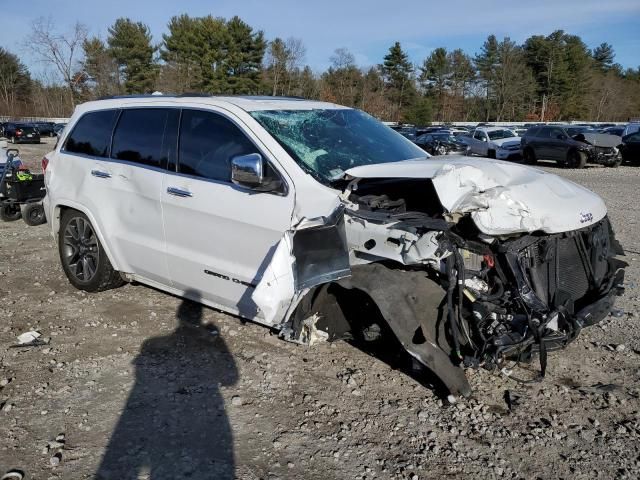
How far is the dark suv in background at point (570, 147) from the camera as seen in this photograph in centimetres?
2159

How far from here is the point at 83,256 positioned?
525 centimetres

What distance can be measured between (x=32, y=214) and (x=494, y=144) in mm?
20731

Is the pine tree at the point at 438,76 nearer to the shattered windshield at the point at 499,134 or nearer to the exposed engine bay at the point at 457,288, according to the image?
the shattered windshield at the point at 499,134

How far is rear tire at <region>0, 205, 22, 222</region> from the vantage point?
9.54 m

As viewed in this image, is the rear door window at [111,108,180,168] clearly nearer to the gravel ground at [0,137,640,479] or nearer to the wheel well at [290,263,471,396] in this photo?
the gravel ground at [0,137,640,479]

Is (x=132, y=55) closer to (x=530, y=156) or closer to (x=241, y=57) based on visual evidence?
(x=241, y=57)

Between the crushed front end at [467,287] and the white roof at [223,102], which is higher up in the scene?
the white roof at [223,102]

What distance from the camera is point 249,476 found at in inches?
109

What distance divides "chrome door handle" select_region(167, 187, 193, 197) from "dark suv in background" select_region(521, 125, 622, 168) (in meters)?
21.0

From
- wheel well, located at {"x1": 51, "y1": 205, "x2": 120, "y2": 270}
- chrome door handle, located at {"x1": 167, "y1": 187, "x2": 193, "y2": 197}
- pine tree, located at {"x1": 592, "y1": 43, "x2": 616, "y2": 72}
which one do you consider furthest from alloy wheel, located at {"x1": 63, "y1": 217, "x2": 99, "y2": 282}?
pine tree, located at {"x1": 592, "y1": 43, "x2": 616, "y2": 72}

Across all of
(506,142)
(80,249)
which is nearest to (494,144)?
(506,142)

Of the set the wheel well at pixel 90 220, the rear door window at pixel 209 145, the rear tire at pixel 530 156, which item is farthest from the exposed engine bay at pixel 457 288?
the rear tire at pixel 530 156

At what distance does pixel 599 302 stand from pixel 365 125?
237 centimetres

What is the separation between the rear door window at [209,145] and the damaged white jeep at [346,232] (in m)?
0.01
